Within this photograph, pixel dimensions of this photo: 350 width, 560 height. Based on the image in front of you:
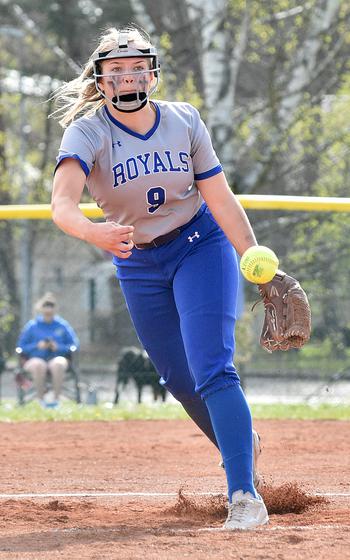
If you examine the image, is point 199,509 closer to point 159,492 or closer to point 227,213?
point 159,492

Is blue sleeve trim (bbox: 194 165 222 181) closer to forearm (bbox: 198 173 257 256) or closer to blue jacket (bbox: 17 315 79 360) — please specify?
forearm (bbox: 198 173 257 256)

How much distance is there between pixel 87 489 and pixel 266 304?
1.66 metres

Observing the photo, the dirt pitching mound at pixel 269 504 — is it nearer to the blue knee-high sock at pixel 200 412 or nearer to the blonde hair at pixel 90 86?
the blue knee-high sock at pixel 200 412

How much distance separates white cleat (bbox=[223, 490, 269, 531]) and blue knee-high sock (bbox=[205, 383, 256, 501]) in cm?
3

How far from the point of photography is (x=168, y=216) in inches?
174

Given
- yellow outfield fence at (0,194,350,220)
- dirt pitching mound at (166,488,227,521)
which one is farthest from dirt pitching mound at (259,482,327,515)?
yellow outfield fence at (0,194,350,220)

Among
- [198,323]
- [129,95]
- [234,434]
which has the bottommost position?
[234,434]

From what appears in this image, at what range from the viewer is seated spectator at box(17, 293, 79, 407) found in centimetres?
1127

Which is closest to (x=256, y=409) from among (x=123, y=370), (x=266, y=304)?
(x=123, y=370)

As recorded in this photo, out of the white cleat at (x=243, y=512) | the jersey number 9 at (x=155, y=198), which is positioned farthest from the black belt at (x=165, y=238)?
the white cleat at (x=243, y=512)

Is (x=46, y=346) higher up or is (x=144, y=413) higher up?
(x=46, y=346)

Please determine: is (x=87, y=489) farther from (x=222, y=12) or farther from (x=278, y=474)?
(x=222, y=12)

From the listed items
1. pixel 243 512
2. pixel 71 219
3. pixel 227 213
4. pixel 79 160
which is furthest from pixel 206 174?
pixel 243 512

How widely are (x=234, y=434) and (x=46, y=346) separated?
748cm
